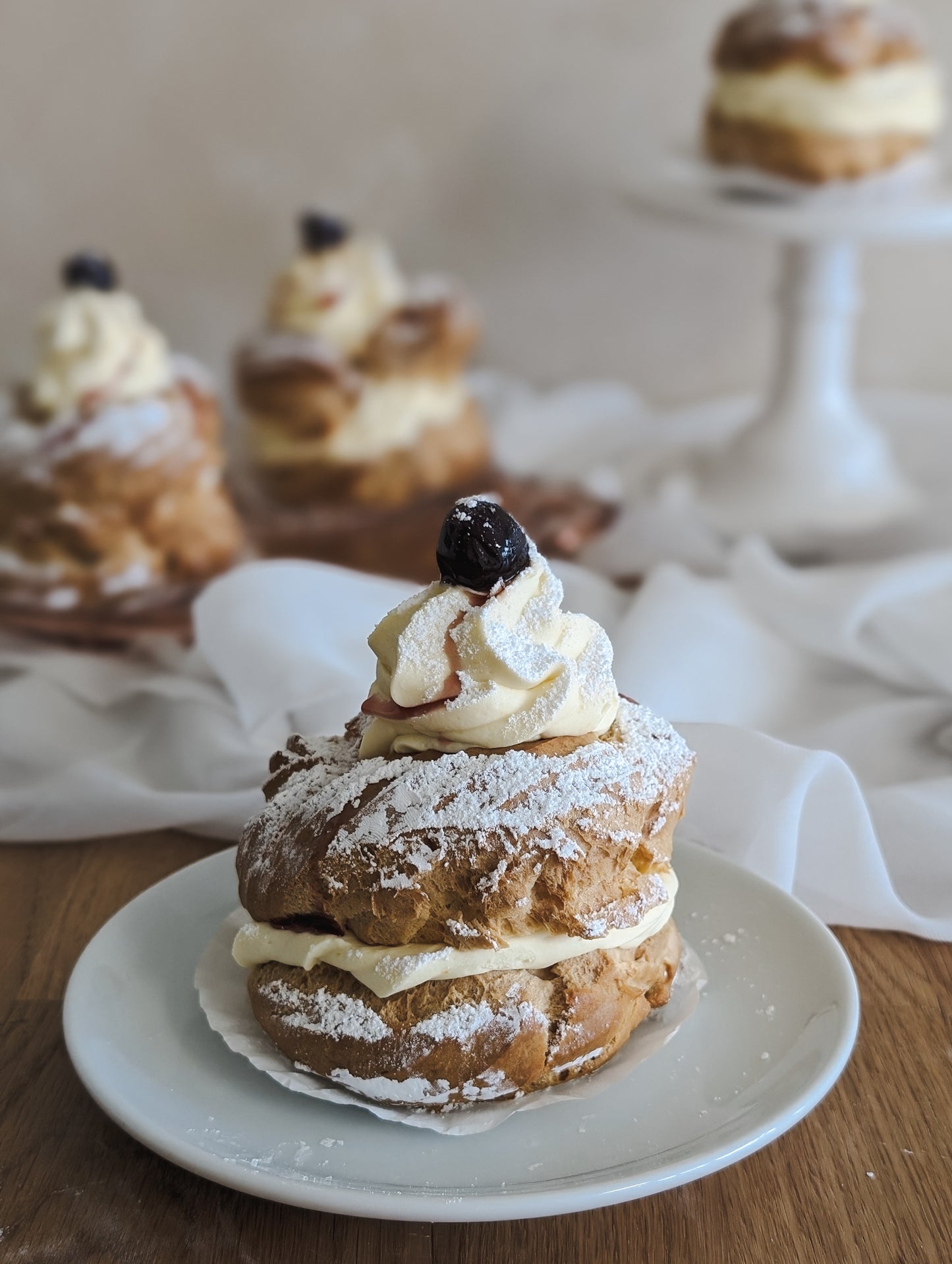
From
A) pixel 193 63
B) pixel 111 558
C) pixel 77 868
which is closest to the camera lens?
pixel 77 868

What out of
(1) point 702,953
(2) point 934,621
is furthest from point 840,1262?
(2) point 934,621

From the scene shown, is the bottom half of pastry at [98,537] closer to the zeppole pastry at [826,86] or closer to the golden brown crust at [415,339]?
the golden brown crust at [415,339]

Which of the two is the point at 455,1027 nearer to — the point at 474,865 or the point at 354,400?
the point at 474,865

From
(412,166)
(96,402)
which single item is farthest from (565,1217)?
A: (412,166)

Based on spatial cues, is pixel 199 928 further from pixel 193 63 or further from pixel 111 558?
pixel 193 63

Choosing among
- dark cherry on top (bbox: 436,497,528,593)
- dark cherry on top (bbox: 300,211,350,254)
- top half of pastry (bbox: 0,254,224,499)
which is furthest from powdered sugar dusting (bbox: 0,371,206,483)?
dark cherry on top (bbox: 436,497,528,593)

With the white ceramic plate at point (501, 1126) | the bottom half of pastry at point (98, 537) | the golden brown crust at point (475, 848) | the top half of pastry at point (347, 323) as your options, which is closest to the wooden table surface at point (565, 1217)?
the white ceramic plate at point (501, 1126)

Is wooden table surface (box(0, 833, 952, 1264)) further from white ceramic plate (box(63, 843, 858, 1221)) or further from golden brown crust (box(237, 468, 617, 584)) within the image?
golden brown crust (box(237, 468, 617, 584))
